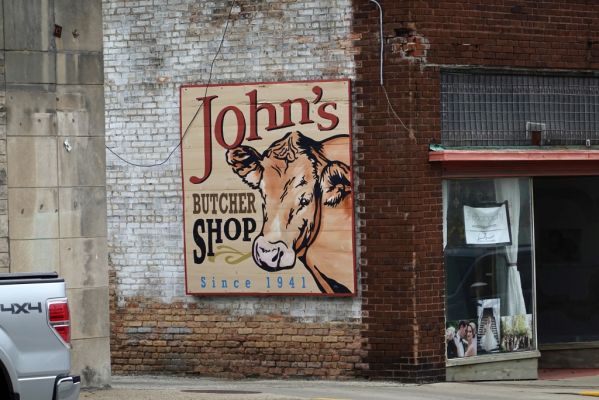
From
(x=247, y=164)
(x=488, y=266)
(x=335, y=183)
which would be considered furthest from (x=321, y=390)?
(x=247, y=164)

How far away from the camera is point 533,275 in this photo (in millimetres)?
16500

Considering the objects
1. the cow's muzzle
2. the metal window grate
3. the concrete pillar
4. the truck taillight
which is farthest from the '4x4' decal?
the metal window grate

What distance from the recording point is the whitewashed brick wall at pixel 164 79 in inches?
624

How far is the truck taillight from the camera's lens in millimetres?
10922

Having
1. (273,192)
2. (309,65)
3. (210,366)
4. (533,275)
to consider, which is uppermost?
(309,65)

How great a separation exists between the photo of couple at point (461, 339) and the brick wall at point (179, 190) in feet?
3.73

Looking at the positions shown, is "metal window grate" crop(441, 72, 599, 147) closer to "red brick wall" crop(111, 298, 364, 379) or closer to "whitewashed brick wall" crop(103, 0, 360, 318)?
"whitewashed brick wall" crop(103, 0, 360, 318)

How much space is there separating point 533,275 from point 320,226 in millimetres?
2967

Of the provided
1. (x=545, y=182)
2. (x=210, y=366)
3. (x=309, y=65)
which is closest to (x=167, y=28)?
(x=309, y=65)

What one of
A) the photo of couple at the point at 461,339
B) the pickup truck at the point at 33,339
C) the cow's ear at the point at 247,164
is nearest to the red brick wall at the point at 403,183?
the photo of couple at the point at 461,339

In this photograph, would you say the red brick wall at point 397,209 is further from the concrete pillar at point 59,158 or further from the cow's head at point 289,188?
the concrete pillar at point 59,158

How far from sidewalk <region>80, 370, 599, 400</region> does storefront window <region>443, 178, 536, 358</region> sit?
59cm

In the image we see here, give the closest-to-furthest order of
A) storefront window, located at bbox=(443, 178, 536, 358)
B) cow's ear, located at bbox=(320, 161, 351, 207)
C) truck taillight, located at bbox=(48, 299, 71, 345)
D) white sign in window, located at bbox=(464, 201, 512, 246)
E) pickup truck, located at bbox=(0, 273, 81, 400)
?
1. pickup truck, located at bbox=(0, 273, 81, 400)
2. truck taillight, located at bbox=(48, 299, 71, 345)
3. cow's ear, located at bbox=(320, 161, 351, 207)
4. storefront window, located at bbox=(443, 178, 536, 358)
5. white sign in window, located at bbox=(464, 201, 512, 246)

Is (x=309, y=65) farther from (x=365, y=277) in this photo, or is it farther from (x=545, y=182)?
(x=545, y=182)
